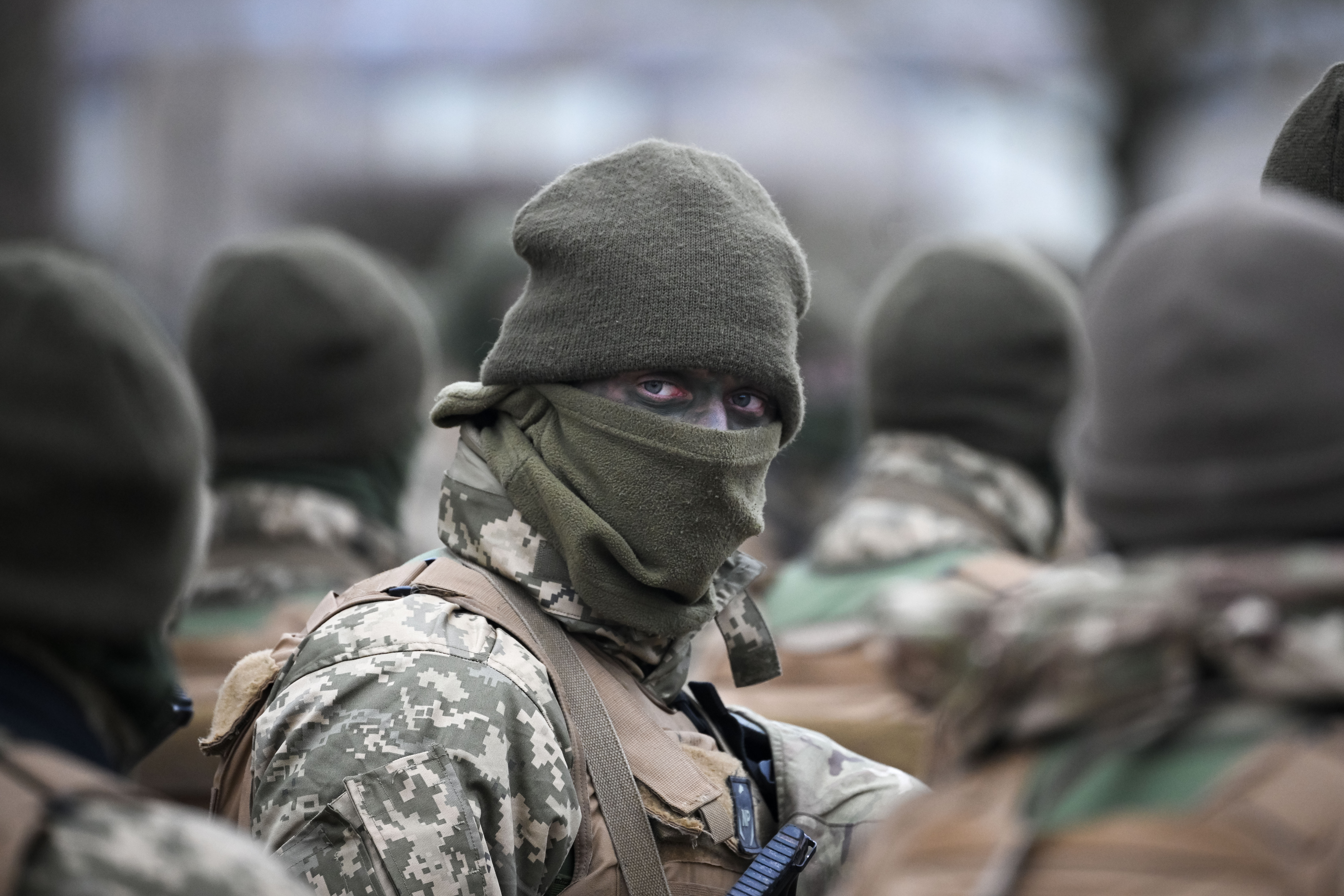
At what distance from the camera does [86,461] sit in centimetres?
181

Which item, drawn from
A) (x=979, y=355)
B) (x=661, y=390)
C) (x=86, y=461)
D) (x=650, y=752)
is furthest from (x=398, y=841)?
(x=979, y=355)

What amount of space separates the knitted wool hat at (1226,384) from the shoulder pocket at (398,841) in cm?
111

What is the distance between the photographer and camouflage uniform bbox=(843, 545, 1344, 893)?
1521 millimetres

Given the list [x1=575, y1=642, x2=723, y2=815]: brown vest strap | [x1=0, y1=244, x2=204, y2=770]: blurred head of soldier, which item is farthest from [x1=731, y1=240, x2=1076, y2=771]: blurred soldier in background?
[x1=0, y1=244, x2=204, y2=770]: blurred head of soldier

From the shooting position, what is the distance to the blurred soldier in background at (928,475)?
4.36 meters

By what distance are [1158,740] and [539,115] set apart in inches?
→ 765

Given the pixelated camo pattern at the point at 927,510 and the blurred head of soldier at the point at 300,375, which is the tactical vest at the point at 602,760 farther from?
the blurred head of soldier at the point at 300,375

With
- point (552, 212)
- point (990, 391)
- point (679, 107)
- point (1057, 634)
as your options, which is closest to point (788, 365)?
point (552, 212)

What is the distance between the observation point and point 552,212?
2.85 m

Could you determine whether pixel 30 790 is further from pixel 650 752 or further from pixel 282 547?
pixel 282 547

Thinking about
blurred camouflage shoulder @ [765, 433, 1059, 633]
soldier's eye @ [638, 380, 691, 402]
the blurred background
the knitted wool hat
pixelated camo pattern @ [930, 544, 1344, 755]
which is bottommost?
the blurred background

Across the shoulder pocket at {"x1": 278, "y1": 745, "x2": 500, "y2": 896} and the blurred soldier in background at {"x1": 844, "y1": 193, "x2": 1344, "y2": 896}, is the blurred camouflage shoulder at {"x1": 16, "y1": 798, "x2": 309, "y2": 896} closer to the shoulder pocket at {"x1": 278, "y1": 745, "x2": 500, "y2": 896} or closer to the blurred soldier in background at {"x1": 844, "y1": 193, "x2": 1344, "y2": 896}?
the shoulder pocket at {"x1": 278, "y1": 745, "x2": 500, "y2": 896}

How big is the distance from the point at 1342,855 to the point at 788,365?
1.55 m

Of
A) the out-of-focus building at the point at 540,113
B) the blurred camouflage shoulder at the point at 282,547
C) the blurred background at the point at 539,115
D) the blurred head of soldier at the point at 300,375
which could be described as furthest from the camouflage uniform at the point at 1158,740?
the out-of-focus building at the point at 540,113
